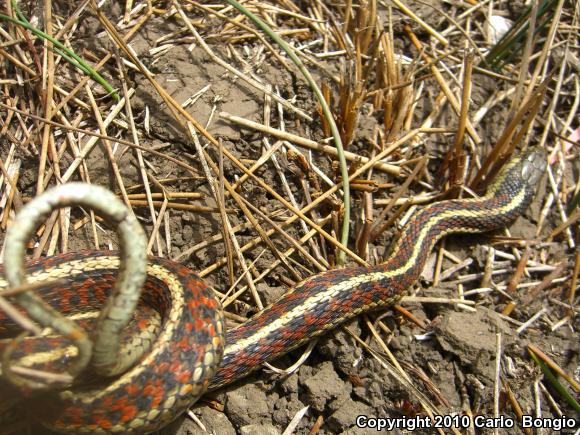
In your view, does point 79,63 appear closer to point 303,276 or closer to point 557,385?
point 303,276

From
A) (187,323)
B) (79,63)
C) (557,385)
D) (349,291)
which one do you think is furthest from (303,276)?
(79,63)

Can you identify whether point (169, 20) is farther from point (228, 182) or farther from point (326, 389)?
point (326, 389)

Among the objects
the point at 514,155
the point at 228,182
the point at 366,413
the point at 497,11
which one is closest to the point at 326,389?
the point at 366,413

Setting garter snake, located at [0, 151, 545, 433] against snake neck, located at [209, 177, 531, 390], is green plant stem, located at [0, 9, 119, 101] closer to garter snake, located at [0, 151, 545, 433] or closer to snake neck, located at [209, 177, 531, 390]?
garter snake, located at [0, 151, 545, 433]

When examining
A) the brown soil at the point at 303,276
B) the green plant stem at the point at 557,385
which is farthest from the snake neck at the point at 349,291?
the green plant stem at the point at 557,385

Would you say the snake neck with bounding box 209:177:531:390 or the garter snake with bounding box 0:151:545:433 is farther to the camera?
the snake neck with bounding box 209:177:531:390

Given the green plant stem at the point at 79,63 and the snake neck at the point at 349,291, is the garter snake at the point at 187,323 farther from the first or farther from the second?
the green plant stem at the point at 79,63

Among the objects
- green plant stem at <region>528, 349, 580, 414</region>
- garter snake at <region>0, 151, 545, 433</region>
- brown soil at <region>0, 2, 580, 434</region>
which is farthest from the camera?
green plant stem at <region>528, 349, 580, 414</region>

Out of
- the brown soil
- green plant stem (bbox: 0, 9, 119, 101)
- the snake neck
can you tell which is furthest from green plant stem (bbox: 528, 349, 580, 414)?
green plant stem (bbox: 0, 9, 119, 101)

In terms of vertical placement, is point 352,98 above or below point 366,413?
above
